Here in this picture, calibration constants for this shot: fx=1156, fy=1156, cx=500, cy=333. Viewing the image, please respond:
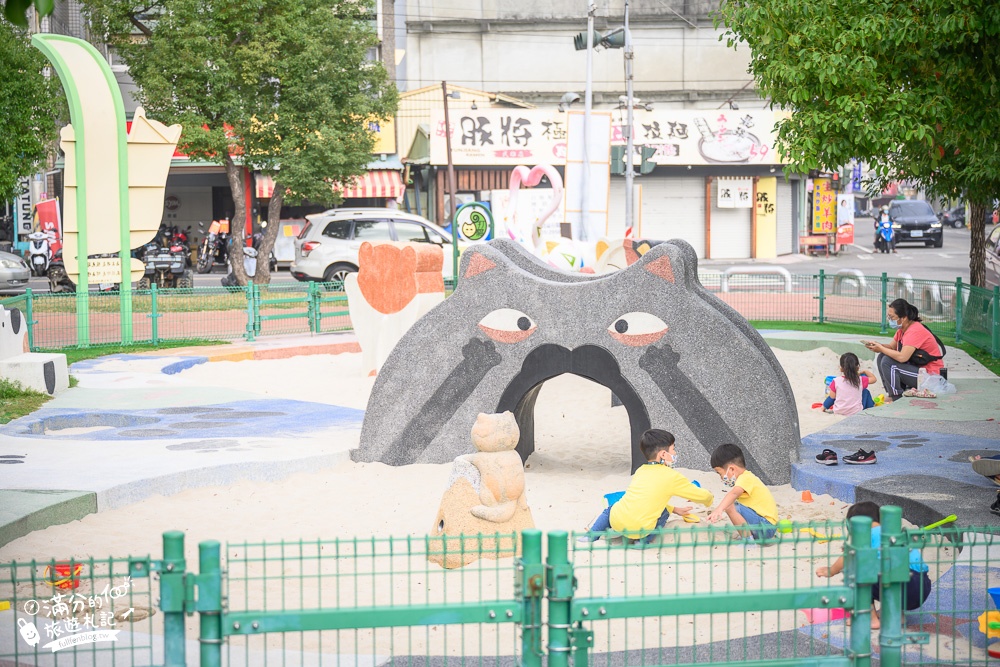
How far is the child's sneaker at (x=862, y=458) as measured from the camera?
9.22m

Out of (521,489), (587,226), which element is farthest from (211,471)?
(587,226)

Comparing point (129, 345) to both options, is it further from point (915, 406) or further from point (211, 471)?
point (915, 406)

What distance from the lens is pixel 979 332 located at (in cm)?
1675

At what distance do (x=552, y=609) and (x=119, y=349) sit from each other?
1530 cm

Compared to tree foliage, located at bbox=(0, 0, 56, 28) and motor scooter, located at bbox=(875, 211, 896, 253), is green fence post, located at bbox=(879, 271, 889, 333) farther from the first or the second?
motor scooter, located at bbox=(875, 211, 896, 253)

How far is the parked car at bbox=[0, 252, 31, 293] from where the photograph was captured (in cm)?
2681

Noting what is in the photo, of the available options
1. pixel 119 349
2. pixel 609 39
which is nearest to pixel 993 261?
pixel 609 39

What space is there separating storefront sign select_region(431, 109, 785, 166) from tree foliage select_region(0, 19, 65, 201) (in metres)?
15.2

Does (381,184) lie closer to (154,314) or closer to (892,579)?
(154,314)

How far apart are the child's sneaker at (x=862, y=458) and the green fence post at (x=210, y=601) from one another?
6.38 meters

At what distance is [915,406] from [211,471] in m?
7.07

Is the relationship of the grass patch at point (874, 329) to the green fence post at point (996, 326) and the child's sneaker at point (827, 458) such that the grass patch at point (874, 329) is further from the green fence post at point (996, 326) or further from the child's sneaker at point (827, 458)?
the child's sneaker at point (827, 458)

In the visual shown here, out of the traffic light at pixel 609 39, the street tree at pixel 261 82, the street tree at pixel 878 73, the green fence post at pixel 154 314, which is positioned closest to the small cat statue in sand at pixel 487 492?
the street tree at pixel 878 73

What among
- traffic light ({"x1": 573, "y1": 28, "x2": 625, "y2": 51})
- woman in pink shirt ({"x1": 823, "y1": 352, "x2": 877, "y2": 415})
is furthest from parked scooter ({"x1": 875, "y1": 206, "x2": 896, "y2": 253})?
woman in pink shirt ({"x1": 823, "y1": 352, "x2": 877, "y2": 415})
